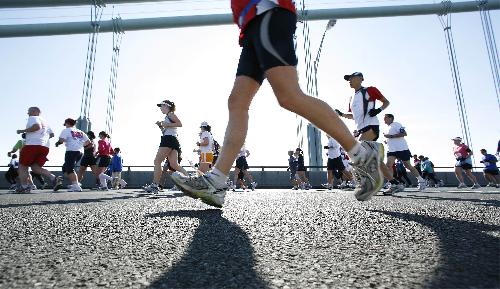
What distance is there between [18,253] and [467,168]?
11.9 metres

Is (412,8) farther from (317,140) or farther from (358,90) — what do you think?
(358,90)

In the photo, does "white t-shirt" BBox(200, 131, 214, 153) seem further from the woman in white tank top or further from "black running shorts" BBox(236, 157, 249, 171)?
"black running shorts" BBox(236, 157, 249, 171)

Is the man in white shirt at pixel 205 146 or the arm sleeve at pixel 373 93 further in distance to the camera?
the man in white shirt at pixel 205 146

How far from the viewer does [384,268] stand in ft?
2.54

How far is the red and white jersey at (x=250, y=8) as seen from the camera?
1940 mm

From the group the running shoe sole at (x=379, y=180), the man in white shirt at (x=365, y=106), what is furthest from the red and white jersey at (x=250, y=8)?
the man in white shirt at (x=365, y=106)

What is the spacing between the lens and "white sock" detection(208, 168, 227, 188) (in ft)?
6.86

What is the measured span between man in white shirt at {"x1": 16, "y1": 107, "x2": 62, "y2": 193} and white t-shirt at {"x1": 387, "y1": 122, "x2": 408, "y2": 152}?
21.6ft

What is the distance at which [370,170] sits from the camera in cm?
203

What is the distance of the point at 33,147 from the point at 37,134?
9.6 inches

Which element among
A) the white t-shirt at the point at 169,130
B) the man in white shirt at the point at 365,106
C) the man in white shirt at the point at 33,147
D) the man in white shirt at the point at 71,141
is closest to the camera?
the man in white shirt at the point at 365,106

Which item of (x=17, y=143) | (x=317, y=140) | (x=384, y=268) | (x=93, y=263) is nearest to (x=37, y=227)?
(x=93, y=263)

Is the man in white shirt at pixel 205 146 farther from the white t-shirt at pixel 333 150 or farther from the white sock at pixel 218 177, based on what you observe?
the white sock at pixel 218 177

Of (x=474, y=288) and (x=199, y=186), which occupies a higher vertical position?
(x=199, y=186)
